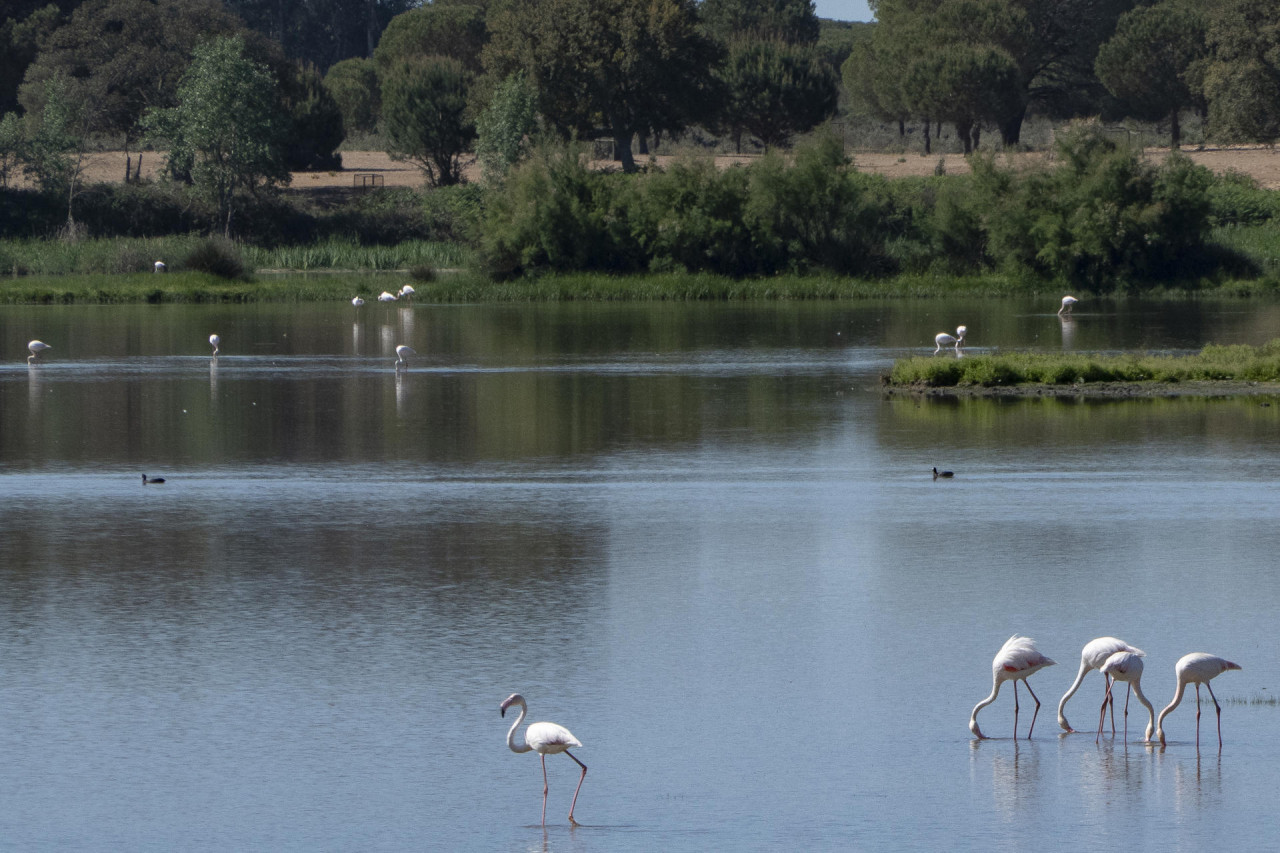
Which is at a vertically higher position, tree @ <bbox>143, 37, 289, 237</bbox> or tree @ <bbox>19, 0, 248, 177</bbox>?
tree @ <bbox>19, 0, 248, 177</bbox>

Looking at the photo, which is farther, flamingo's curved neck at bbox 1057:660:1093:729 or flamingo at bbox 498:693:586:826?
flamingo's curved neck at bbox 1057:660:1093:729

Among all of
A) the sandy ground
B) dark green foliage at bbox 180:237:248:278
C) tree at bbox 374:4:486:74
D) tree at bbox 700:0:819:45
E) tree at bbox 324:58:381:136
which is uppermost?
tree at bbox 700:0:819:45

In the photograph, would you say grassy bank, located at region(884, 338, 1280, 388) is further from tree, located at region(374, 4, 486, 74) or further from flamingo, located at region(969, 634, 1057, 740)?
tree, located at region(374, 4, 486, 74)

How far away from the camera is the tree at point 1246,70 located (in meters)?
81.3

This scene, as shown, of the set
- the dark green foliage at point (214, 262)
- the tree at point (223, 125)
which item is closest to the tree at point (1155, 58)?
the tree at point (223, 125)

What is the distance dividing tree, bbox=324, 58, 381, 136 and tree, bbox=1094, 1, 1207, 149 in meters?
50.2

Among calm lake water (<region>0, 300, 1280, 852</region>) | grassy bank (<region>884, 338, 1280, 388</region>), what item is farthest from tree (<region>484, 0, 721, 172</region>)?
calm lake water (<region>0, 300, 1280, 852</region>)

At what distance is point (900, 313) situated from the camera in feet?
196

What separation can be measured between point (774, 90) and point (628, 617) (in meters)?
85.8

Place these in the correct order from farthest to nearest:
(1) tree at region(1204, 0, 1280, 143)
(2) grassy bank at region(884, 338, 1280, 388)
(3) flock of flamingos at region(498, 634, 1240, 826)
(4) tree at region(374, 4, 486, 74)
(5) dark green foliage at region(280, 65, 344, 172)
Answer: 1. (4) tree at region(374, 4, 486, 74)
2. (5) dark green foliage at region(280, 65, 344, 172)
3. (1) tree at region(1204, 0, 1280, 143)
4. (2) grassy bank at region(884, 338, 1280, 388)
5. (3) flock of flamingos at region(498, 634, 1240, 826)

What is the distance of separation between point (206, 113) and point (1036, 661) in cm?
7341

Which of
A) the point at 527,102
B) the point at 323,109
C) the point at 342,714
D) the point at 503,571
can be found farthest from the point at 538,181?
the point at 342,714

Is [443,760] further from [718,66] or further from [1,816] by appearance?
[718,66]

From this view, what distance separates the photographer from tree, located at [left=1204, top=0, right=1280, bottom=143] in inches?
3201
